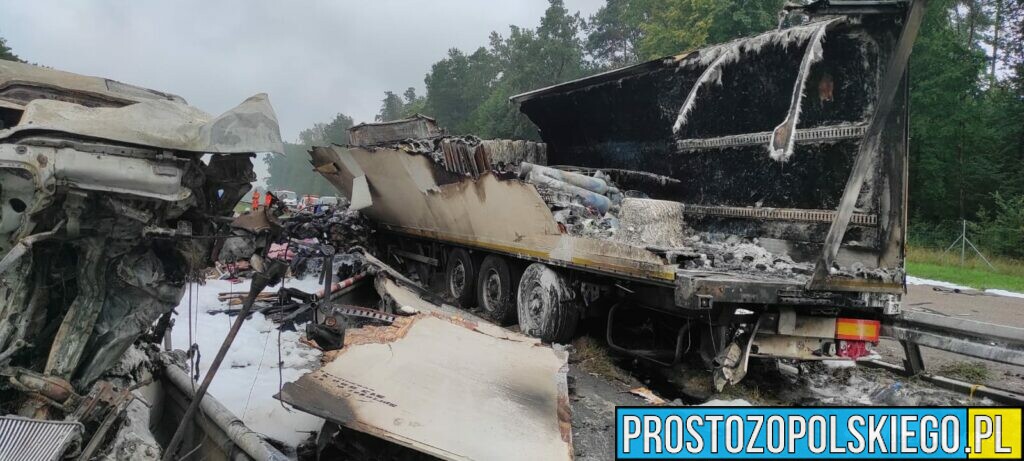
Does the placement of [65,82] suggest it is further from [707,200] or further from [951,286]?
[951,286]

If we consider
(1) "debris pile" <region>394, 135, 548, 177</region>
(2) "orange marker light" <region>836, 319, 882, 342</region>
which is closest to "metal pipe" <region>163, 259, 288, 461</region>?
(1) "debris pile" <region>394, 135, 548, 177</region>

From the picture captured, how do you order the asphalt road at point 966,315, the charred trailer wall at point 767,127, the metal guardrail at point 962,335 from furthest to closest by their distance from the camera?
the asphalt road at point 966,315 → the charred trailer wall at point 767,127 → the metal guardrail at point 962,335

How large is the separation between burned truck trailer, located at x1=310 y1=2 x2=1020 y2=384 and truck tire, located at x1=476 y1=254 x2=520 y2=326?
2 centimetres

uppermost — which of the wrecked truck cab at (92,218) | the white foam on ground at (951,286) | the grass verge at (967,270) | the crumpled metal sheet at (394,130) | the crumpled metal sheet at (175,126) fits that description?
the crumpled metal sheet at (394,130)

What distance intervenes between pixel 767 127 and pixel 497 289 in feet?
10.3

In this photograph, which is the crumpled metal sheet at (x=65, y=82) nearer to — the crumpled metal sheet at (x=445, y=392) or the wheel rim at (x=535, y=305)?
the crumpled metal sheet at (x=445, y=392)

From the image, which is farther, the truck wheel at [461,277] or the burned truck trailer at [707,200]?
the truck wheel at [461,277]

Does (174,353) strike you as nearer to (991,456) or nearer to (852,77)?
(991,456)

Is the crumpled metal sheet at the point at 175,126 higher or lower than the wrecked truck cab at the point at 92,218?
higher

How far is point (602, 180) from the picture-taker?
6.35 meters

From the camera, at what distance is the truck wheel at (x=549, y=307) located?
5.16m

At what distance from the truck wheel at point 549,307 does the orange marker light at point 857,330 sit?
209 cm

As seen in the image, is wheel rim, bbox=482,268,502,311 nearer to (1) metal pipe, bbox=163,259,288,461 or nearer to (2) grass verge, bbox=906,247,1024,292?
(1) metal pipe, bbox=163,259,288,461

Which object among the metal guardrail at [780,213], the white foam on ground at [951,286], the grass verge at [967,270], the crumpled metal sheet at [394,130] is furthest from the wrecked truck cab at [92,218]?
the grass verge at [967,270]
